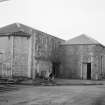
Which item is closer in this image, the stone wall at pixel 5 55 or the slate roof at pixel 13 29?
the stone wall at pixel 5 55

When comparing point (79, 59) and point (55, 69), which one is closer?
point (79, 59)

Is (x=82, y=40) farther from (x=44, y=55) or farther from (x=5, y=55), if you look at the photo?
(x=5, y=55)

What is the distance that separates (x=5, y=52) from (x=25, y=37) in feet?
10.6

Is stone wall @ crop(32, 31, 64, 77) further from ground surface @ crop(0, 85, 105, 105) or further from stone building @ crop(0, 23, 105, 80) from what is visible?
ground surface @ crop(0, 85, 105, 105)

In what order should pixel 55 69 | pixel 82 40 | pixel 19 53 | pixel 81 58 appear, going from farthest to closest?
pixel 55 69, pixel 82 40, pixel 81 58, pixel 19 53

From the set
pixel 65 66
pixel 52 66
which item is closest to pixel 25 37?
pixel 52 66

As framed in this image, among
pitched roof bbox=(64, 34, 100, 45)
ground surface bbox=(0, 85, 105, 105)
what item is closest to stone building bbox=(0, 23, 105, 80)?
pitched roof bbox=(64, 34, 100, 45)

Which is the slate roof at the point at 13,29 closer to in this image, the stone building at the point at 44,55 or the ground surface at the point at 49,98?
the stone building at the point at 44,55

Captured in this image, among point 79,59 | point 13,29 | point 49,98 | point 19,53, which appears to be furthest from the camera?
point 79,59

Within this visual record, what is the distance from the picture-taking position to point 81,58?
1308 inches

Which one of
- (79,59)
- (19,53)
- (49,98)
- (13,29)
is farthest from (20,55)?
(49,98)

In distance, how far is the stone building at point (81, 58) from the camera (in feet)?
105

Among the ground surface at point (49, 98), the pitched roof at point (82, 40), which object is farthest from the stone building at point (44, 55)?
the ground surface at point (49, 98)

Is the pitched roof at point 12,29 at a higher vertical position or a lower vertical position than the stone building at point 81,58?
higher
